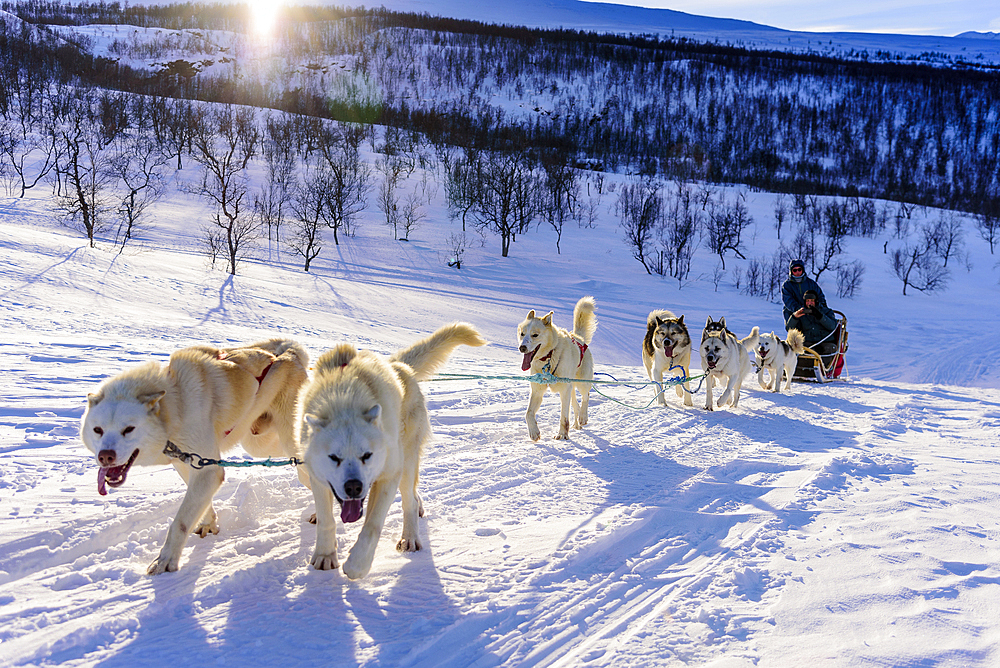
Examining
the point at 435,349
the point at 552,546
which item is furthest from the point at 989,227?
the point at 552,546

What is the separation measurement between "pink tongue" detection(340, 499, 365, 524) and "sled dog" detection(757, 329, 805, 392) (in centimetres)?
818

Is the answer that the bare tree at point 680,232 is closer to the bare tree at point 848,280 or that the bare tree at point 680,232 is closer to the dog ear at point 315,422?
the bare tree at point 848,280

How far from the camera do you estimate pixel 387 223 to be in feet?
132

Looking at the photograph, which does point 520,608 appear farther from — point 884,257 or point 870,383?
point 884,257

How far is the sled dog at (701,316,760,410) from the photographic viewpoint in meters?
7.57

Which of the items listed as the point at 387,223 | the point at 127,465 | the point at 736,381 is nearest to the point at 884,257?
the point at 387,223

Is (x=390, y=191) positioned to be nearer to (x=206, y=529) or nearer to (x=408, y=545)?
(x=206, y=529)

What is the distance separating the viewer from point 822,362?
36.1 feet

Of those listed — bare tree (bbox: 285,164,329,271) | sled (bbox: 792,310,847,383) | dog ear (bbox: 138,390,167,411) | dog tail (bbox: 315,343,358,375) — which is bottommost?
sled (bbox: 792,310,847,383)

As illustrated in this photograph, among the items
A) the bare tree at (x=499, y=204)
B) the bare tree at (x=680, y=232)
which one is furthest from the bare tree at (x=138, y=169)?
the bare tree at (x=680, y=232)

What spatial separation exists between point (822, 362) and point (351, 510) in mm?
10890

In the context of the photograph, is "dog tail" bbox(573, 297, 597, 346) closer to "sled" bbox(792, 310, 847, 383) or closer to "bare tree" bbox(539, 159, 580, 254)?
"sled" bbox(792, 310, 847, 383)

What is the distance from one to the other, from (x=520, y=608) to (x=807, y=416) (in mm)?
5992

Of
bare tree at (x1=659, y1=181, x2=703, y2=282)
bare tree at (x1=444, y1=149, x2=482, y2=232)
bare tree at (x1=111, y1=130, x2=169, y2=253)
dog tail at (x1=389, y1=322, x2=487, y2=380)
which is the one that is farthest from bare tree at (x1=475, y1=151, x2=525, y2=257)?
dog tail at (x1=389, y1=322, x2=487, y2=380)
